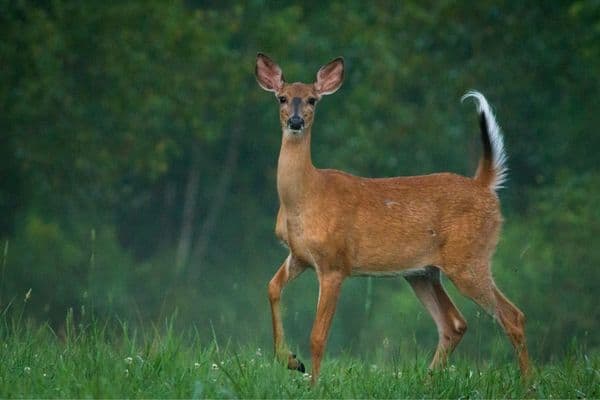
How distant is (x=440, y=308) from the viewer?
1025 centimetres

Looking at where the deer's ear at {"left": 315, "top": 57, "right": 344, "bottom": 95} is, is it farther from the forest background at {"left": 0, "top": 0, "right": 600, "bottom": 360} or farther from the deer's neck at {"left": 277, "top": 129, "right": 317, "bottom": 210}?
the forest background at {"left": 0, "top": 0, "right": 600, "bottom": 360}

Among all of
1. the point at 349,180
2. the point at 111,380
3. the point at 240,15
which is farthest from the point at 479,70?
the point at 111,380

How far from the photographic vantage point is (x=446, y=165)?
28.8 meters

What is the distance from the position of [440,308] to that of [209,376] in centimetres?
262

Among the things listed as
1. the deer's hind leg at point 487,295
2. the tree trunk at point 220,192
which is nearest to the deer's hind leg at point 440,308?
the deer's hind leg at point 487,295

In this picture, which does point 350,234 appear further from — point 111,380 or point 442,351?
point 111,380

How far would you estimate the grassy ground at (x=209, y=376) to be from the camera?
7656 millimetres

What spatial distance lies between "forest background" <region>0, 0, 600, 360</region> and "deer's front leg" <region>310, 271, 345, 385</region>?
547 inches

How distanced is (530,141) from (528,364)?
67.0ft

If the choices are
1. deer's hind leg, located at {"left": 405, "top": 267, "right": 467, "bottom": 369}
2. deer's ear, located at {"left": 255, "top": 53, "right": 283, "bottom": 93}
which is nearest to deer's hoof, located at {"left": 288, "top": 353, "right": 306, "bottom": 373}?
deer's hind leg, located at {"left": 405, "top": 267, "right": 467, "bottom": 369}

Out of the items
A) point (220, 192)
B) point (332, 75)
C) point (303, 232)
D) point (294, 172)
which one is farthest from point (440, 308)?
point (220, 192)

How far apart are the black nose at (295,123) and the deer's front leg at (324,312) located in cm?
87

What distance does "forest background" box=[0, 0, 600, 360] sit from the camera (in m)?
25.4

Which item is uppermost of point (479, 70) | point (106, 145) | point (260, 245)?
point (479, 70)
